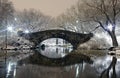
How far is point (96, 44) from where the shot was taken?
70.1 m

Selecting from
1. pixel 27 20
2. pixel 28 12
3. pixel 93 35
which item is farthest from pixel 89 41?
pixel 28 12

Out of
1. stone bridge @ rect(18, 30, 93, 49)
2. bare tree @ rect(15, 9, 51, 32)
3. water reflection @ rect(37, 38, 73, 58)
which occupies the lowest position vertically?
water reflection @ rect(37, 38, 73, 58)

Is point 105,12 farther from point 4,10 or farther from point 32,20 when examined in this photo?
point 32,20

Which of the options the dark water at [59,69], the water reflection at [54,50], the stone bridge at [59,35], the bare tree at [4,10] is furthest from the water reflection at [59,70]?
the stone bridge at [59,35]

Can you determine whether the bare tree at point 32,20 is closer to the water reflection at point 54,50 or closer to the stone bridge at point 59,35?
the water reflection at point 54,50

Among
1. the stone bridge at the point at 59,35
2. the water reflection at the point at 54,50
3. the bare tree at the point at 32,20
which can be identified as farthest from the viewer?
the bare tree at the point at 32,20

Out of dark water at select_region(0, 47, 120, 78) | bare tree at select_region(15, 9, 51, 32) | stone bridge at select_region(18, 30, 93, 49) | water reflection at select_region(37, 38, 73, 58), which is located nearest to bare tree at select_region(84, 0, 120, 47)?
water reflection at select_region(37, 38, 73, 58)

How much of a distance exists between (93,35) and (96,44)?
2.80 metres

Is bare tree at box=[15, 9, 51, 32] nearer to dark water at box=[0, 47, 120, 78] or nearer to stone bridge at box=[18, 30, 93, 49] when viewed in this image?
stone bridge at box=[18, 30, 93, 49]

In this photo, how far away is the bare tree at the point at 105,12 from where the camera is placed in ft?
187

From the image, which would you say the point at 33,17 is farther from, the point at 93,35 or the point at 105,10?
the point at 105,10

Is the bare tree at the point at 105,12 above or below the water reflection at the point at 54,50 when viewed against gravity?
above

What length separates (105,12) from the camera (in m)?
57.5

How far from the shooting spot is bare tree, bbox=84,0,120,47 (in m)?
57.0
